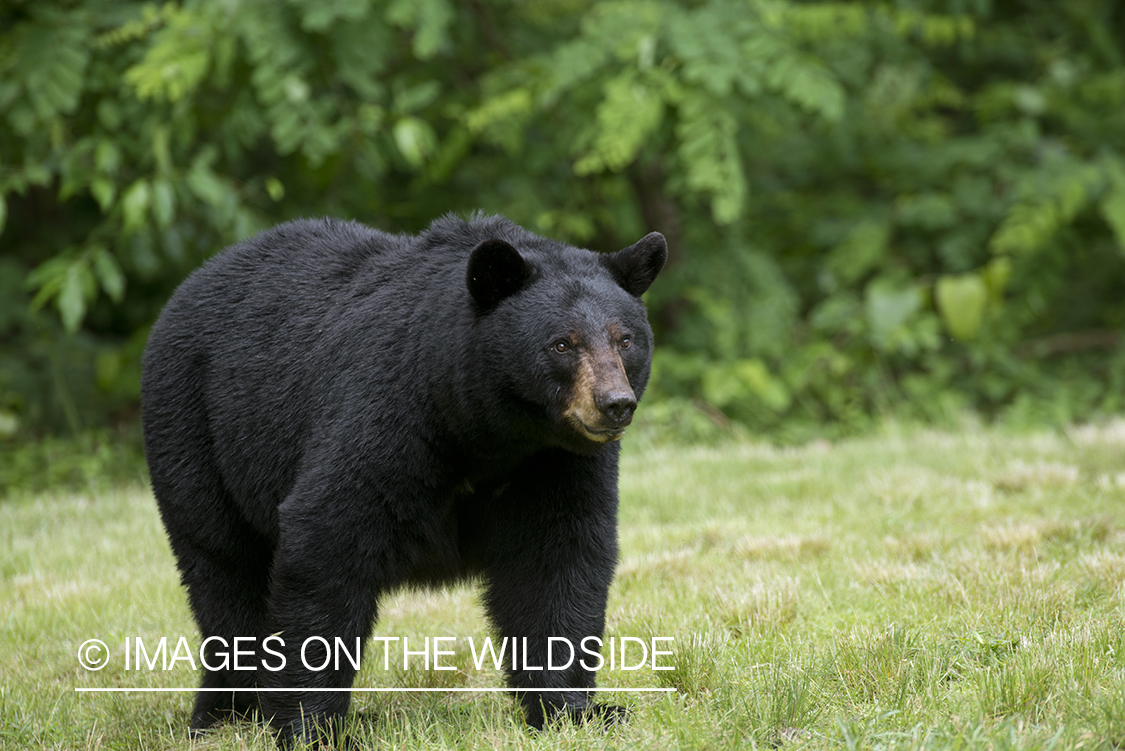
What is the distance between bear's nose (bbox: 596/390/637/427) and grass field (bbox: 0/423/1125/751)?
0.83 metres

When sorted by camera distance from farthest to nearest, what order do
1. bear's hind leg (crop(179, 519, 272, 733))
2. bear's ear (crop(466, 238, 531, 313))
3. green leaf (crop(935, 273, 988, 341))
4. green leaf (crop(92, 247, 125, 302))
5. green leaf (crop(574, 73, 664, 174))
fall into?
green leaf (crop(935, 273, 988, 341)), green leaf (crop(574, 73, 664, 174)), green leaf (crop(92, 247, 125, 302)), bear's hind leg (crop(179, 519, 272, 733)), bear's ear (crop(466, 238, 531, 313))

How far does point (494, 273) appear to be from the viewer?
10.5 feet

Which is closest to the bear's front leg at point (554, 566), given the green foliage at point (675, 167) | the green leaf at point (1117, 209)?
the green foliage at point (675, 167)

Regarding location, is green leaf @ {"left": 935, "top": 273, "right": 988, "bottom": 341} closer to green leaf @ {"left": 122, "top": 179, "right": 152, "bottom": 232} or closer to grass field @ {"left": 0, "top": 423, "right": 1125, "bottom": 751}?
grass field @ {"left": 0, "top": 423, "right": 1125, "bottom": 751}

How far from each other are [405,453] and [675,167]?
5.52m

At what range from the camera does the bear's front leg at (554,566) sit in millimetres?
3330

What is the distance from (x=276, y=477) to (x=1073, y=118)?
27.6 feet

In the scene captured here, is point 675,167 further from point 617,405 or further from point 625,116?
point 617,405

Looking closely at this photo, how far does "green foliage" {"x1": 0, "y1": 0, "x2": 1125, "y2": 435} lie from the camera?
7.23 metres

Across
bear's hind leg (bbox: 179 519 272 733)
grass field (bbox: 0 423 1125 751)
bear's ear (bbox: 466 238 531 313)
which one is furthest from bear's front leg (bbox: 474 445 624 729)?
bear's hind leg (bbox: 179 519 272 733)

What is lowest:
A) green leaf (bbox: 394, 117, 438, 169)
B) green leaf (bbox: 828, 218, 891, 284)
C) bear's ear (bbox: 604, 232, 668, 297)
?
green leaf (bbox: 828, 218, 891, 284)

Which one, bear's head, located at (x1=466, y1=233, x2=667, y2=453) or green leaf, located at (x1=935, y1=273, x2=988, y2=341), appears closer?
bear's head, located at (x1=466, y1=233, x2=667, y2=453)

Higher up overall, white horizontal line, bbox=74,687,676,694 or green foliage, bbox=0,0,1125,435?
green foliage, bbox=0,0,1125,435

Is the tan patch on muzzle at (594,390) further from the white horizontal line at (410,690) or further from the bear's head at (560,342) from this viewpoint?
the white horizontal line at (410,690)
